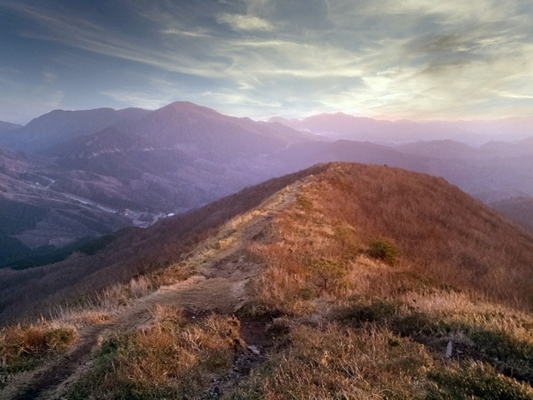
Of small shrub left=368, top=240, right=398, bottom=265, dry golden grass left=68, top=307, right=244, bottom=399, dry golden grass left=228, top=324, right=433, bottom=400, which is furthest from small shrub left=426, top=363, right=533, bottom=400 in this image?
small shrub left=368, top=240, right=398, bottom=265

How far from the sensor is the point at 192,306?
9.00 m

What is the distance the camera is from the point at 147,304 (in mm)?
8930

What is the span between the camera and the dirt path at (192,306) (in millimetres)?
5492

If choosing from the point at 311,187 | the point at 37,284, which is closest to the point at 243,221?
the point at 311,187

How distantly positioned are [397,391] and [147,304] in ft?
22.0

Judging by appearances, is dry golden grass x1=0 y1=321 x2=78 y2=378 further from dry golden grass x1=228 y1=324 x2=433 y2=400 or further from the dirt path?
dry golden grass x1=228 y1=324 x2=433 y2=400

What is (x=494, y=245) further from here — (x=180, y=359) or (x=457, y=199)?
(x=180, y=359)

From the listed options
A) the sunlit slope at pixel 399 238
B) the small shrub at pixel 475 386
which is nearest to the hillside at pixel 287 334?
the small shrub at pixel 475 386

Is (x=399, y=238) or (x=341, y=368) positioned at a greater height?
(x=341, y=368)

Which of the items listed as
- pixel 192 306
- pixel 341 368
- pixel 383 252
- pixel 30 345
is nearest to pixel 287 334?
pixel 341 368

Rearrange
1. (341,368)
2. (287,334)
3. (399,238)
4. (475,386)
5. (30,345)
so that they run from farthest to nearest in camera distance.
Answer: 1. (399,238)
2. (287,334)
3. (30,345)
4. (341,368)
5. (475,386)

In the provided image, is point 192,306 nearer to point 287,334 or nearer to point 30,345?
point 287,334

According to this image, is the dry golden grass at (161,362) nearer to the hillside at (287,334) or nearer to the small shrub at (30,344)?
the hillside at (287,334)

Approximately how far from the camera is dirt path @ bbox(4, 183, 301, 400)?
5492 mm
